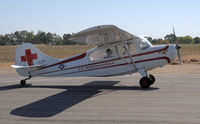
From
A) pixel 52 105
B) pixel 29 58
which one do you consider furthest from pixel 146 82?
pixel 29 58

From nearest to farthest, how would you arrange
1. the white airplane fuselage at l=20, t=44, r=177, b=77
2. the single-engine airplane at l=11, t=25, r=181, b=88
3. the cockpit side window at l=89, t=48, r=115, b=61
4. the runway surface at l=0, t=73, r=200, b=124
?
the runway surface at l=0, t=73, r=200, b=124 → the single-engine airplane at l=11, t=25, r=181, b=88 → the white airplane fuselage at l=20, t=44, r=177, b=77 → the cockpit side window at l=89, t=48, r=115, b=61

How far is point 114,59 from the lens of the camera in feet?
37.2

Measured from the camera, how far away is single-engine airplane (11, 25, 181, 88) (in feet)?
35.1

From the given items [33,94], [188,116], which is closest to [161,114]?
[188,116]

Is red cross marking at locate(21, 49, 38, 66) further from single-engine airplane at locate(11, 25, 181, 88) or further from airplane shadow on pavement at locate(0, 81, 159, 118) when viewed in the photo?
airplane shadow on pavement at locate(0, 81, 159, 118)

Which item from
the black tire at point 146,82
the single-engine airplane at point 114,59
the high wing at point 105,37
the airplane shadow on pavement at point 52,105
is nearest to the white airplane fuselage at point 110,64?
the single-engine airplane at point 114,59

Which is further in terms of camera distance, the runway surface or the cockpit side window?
the cockpit side window

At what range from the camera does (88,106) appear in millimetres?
7629

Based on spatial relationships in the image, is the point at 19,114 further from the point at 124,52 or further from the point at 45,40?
the point at 45,40

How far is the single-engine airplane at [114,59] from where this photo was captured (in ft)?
35.1

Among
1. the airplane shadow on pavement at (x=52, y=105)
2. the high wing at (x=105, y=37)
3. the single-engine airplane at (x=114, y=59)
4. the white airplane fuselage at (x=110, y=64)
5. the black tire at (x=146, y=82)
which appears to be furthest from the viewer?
the white airplane fuselage at (x=110, y=64)

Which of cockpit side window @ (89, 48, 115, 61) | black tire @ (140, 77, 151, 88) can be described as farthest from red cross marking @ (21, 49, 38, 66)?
black tire @ (140, 77, 151, 88)

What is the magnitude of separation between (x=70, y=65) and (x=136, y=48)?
3235 millimetres

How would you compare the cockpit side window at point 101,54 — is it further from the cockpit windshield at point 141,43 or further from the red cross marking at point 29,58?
the red cross marking at point 29,58
